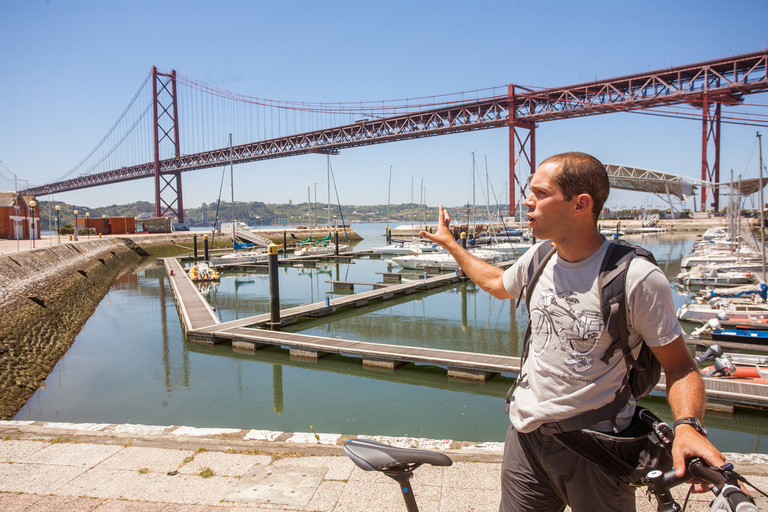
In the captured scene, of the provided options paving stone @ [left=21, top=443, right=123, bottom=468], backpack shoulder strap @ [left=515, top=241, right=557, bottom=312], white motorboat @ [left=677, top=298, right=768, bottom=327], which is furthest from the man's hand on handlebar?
white motorboat @ [left=677, top=298, right=768, bottom=327]

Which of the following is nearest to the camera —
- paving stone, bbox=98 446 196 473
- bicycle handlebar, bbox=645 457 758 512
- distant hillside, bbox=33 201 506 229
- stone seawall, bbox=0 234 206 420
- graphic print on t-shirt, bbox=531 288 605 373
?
bicycle handlebar, bbox=645 457 758 512

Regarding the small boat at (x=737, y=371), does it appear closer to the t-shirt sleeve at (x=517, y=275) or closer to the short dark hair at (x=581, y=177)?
the t-shirt sleeve at (x=517, y=275)

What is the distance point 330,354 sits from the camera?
11031 millimetres

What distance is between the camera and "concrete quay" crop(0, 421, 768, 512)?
129 inches

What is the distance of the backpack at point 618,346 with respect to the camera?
1593mm

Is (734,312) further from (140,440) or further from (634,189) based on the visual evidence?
(634,189)

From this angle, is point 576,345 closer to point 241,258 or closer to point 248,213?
point 241,258

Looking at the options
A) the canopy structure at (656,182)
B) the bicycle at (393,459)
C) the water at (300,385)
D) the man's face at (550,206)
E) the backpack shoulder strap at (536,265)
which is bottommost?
the water at (300,385)

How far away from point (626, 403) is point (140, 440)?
4.21m

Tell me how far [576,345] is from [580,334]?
1.7 inches

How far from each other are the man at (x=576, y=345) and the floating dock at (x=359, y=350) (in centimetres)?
688

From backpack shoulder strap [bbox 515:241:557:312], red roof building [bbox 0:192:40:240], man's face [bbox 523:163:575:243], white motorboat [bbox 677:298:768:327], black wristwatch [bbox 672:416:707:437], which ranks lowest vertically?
white motorboat [bbox 677:298:768:327]

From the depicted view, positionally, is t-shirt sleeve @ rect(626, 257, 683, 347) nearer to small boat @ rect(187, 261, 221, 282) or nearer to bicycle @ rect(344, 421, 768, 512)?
bicycle @ rect(344, 421, 768, 512)

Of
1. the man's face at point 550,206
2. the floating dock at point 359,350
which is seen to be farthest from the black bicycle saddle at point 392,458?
the floating dock at point 359,350
